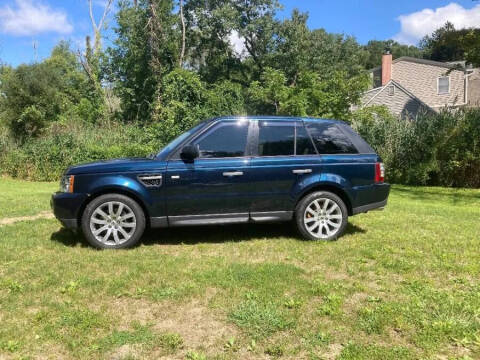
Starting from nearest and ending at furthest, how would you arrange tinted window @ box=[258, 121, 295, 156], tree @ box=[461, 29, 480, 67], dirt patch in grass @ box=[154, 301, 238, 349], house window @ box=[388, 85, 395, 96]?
dirt patch in grass @ box=[154, 301, 238, 349]
tinted window @ box=[258, 121, 295, 156]
tree @ box=[461, 29, 480, 67]
house window @ box=[388, 85, 395, 96]

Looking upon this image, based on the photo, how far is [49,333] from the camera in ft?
10.4

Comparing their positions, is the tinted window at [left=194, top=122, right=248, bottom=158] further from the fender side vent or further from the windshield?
the fender side vent

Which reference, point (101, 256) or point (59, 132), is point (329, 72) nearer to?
point (59, 132)

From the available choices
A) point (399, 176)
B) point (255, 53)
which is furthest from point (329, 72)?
point (399, 176)

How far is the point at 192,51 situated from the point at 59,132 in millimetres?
17096

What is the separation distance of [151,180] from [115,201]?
1.80 feet

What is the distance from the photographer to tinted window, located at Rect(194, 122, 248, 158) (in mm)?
5492

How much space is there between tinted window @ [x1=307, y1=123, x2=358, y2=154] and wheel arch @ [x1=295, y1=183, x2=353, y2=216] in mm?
491

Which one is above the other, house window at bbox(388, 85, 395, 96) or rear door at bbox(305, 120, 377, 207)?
house window at bbox(388, 85, 395, 96)

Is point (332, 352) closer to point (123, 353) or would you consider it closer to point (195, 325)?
point (195, 325)

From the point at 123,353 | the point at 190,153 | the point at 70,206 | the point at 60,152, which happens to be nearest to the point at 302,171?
the point at 190,153

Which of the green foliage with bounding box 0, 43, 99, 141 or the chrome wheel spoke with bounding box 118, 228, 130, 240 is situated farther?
the green foliage with bounding box 0, 43, 99, 141

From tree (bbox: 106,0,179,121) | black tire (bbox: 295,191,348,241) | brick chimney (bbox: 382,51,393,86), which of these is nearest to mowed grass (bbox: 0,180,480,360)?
black tire (bbox: 295,191,348,241)

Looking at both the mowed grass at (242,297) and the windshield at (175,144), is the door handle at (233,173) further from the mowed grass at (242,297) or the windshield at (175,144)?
the mowed grass at (242,297)
